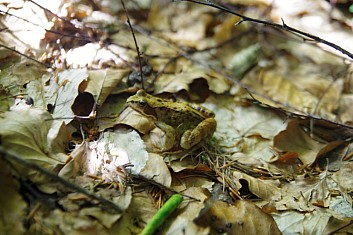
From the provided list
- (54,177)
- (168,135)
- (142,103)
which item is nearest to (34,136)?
(54,177)

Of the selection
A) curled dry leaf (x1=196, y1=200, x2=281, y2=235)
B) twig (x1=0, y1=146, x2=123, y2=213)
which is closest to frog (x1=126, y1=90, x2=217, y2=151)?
curled dry leaf (x1=196, y1=200, x2=281, y2=235)

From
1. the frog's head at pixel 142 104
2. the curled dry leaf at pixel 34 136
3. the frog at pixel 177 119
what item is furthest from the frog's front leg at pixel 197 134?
the curled dry leaf at pixel 34 136

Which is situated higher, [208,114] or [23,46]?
[23,46]

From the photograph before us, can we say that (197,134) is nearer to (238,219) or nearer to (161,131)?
(161,131)

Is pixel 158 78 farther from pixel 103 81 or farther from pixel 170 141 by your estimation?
pixel 170 141

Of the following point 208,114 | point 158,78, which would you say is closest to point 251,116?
point 208,114

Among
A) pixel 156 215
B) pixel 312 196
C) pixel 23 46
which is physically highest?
pixel 23 46

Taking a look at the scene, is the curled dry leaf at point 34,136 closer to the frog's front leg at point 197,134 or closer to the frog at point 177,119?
the frog at point 177,119

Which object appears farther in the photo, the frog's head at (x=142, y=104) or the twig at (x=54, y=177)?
the frog's head at (x=142, y=104)
